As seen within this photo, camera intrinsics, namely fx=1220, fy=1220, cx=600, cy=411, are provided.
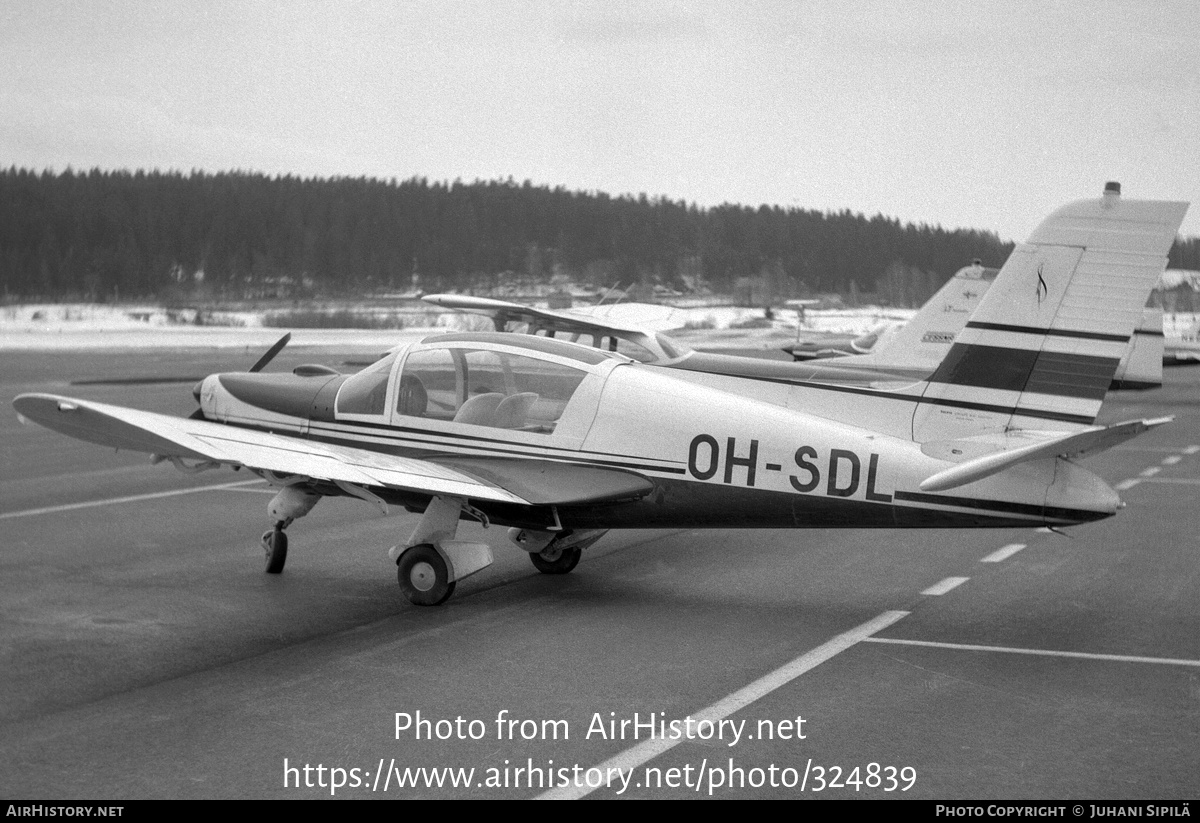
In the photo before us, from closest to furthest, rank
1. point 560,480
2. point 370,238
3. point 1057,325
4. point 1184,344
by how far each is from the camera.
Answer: point 1057,325, point 560,480, point 1184,344, point 370,238

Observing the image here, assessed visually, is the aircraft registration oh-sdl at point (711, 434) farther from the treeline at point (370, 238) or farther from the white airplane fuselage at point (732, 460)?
the treeline at point (370, 238)

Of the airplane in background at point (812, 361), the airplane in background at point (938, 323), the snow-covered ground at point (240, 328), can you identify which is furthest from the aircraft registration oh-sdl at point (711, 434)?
the snow-covered ground at point (240, 328)

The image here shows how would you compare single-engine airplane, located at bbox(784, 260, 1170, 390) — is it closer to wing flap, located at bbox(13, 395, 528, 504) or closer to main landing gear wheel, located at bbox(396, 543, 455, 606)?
wing flap, located at bbox(13, 395, 528, 504)

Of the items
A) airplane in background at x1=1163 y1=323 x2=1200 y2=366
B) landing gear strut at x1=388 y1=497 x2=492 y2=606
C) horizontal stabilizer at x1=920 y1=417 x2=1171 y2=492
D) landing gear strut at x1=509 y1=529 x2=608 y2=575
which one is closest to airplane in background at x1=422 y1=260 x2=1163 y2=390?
landing gear strut at x1=509 y1=529 x2=608 y2=575

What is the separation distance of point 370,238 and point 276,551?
7445cm

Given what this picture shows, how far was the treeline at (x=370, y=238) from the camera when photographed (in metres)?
54.9

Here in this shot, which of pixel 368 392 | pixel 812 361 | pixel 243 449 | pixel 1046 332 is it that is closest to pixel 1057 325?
pixel 1046 332

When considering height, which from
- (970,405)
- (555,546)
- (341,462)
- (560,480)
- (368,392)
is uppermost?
(970,405)

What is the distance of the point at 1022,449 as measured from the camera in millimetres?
6770

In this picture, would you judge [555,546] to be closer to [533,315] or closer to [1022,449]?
[1022,449]

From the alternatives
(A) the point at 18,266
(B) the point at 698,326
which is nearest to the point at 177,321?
(A) the point at 18,266

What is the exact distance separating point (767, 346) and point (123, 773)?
4560cm

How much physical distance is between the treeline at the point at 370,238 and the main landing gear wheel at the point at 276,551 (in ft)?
142
